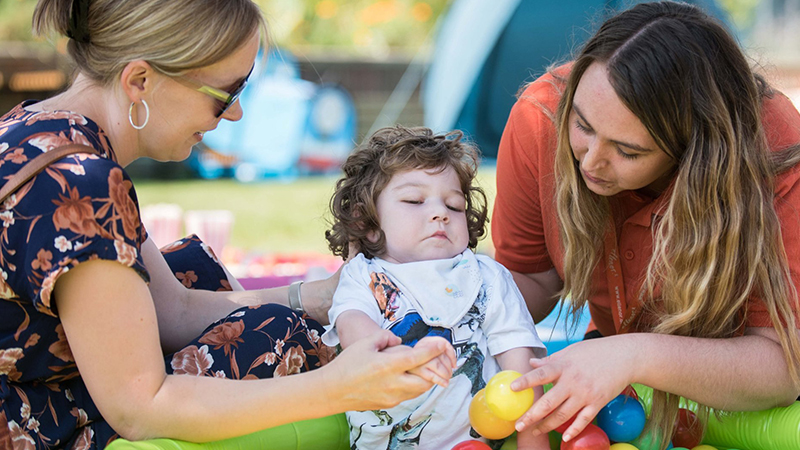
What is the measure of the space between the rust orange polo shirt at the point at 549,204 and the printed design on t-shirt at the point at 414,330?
2.05 ft

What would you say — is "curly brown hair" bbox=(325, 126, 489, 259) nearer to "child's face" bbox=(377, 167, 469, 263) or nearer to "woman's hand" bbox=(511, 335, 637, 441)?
"child's face" bbox=(377, 167, 469, 263)

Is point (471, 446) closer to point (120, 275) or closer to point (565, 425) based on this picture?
point (565, 425)

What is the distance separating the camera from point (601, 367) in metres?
1.71

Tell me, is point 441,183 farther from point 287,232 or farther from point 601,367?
point 287,232

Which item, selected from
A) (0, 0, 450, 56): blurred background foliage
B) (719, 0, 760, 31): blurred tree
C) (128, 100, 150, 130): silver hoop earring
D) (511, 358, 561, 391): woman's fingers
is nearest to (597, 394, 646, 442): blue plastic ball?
(511, 358, 561, 391): woman's fingers

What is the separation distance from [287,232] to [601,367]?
20.1ft

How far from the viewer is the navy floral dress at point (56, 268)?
1.43 metres

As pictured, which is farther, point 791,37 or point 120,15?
point 791,37

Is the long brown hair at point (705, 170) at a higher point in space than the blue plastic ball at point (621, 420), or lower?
higher

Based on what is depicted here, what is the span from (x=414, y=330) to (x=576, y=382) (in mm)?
419

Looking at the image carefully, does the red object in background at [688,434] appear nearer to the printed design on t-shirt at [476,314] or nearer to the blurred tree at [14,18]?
the printed design on t-shirt at [476,314]

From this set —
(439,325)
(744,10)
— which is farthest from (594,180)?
(744,10)

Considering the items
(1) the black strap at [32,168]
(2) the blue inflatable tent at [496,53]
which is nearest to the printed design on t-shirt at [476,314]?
(1) the black strap at [32,168]

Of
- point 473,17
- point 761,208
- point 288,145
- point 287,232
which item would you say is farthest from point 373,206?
point 288,145
